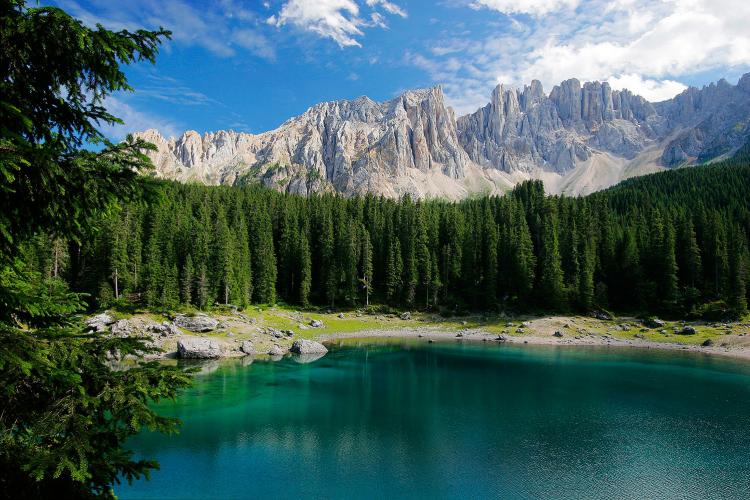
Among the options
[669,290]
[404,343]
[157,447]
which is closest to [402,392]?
[157,447]

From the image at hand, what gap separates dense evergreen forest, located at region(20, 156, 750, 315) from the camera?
75438 millimetres

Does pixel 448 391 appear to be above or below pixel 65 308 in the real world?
below

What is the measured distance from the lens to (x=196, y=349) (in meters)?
56.1

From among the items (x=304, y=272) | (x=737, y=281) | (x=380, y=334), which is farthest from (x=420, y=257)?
(x=737, y=281)

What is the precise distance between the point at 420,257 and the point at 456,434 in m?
69.5

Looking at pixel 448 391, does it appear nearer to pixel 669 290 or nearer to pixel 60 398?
pixel 60 398

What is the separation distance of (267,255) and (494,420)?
6766 cm

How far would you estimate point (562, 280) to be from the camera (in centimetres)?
9000

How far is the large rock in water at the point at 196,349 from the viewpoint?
55.9 m

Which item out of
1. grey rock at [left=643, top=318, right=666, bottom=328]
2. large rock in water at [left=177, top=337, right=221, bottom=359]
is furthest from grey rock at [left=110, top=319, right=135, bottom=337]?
grey rock at [left=643, top=318, right=666, bottom=328]

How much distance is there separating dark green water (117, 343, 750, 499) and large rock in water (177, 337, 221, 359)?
14.2ft

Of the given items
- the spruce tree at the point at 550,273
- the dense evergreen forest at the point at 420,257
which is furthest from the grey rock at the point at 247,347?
the spruce tree at the point at 550,273

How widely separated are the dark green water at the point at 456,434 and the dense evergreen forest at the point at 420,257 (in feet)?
101

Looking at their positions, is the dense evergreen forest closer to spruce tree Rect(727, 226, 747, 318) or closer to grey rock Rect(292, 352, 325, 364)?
spruce tree Rect(727, 226, 747, 318)
